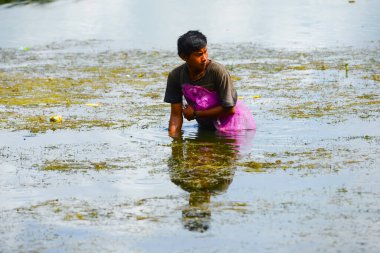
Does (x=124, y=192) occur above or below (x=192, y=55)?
below

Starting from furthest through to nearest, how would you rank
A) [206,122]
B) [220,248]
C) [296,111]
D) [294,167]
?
[296,111], [206,122], [294,167], [220,248]

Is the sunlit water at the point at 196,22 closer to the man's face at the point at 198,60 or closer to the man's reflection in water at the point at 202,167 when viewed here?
the man's face at the point at 198,60

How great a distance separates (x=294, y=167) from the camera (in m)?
6.45

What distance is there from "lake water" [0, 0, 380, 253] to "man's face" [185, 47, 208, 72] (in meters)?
0.69

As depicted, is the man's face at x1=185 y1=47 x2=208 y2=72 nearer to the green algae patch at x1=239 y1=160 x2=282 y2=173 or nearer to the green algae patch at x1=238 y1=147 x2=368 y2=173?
the green algae patch at x1=238 y1=147 x2=368 y2=173

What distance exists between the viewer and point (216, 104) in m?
8.27

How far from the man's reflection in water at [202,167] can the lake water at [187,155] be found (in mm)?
17

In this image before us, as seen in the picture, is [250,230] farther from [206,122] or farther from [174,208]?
[206,122]

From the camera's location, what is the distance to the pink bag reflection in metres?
8.21

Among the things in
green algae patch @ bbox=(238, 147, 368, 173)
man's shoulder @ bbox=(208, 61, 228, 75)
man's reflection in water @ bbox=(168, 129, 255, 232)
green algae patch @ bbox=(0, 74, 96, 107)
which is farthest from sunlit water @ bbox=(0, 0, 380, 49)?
green algae patch @ bbox=(238, 147, 368, 173)

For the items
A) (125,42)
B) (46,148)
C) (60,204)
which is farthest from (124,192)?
(125,42)

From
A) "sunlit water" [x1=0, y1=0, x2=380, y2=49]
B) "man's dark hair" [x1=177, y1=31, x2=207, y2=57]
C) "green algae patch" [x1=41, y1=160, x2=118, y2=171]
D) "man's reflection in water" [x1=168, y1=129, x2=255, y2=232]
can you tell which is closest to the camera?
"man's reflection in water" [x1=168, y1=129, x2=255, y2=232]

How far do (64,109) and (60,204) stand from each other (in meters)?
4.60

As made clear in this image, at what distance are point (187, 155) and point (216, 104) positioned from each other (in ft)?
4.02
